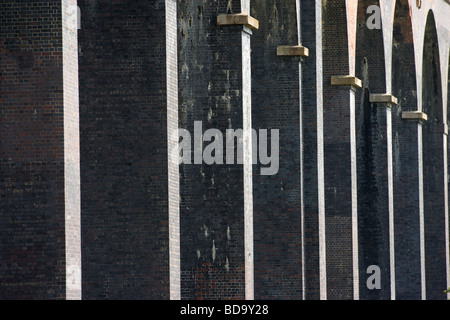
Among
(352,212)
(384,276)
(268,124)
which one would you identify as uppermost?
(268,124)

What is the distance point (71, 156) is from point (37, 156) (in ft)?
1.28

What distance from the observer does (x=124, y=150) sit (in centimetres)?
1612

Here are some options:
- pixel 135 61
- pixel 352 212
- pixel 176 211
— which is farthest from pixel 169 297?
pixel 352 212

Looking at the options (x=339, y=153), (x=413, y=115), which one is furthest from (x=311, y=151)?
(x=413, y=115)

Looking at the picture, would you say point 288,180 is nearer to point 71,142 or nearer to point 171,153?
point 171,153

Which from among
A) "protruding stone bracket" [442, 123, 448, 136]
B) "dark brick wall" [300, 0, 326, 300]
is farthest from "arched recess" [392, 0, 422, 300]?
"dark brick wall" [300, 0, 326, 300]

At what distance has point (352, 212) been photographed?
25172 mm

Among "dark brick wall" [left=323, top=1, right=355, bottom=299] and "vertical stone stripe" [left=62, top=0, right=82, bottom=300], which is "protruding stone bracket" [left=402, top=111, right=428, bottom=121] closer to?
"dark brick wall" [left=323, top=1, right=355, bottom=299]

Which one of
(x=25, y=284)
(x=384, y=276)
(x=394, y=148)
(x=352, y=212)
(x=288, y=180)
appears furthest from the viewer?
(x=394, y=148)

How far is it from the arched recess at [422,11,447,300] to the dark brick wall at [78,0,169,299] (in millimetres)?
A: 22105

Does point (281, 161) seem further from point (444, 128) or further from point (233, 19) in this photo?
point (444, 128)

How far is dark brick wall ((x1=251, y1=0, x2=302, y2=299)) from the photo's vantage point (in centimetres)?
2125

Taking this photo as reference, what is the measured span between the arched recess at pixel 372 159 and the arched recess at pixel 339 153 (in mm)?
3917

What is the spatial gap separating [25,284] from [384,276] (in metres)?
18.3
